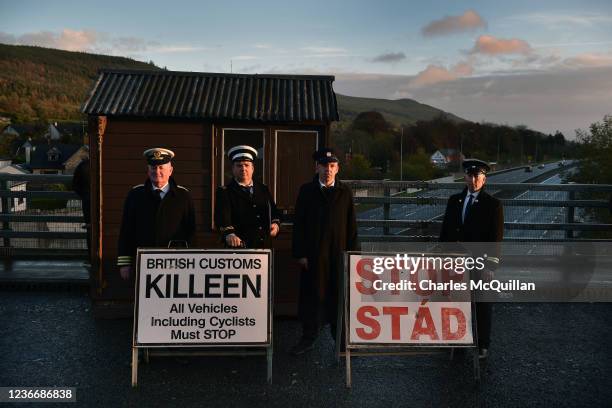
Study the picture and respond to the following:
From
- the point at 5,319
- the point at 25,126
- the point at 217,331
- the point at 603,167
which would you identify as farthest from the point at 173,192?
the point at 25,126

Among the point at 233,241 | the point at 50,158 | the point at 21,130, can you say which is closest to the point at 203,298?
the point at 233,241

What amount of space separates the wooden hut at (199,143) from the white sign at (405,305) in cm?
212

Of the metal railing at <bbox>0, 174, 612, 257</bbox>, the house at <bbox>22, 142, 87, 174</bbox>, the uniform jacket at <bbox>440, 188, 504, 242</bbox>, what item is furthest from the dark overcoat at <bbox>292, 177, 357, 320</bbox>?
the house at <bbox>22, 142, 87, 174</bbox>

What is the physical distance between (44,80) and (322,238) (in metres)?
180

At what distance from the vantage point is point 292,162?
762cm

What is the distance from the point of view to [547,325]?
24.5ft

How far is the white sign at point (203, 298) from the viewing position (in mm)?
5531

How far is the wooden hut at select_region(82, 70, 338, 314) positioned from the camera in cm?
740

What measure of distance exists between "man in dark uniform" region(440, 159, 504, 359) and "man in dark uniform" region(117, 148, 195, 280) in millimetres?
2807

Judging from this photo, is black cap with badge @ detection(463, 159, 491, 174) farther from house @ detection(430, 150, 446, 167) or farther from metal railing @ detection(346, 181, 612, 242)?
house @ detection(430, 150, 446, 167)

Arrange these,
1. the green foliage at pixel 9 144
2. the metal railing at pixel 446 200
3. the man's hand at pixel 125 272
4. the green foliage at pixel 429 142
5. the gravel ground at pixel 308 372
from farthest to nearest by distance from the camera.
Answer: the green foliage at pixel 9 144, the green foliage at pixel 429 142, the metal railing at pixel 446 200, the man's hand at pixel 125 272, the gravel ground at pixel 308 372

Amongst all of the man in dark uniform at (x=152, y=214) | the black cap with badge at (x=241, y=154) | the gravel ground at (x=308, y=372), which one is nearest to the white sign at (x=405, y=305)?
the gravel ground at (x=308, y=372)

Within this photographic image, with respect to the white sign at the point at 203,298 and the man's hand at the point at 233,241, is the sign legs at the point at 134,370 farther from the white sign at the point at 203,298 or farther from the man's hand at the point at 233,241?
the man's hand at the point at 233,241

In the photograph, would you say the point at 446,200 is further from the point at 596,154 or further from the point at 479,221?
the point at 596,154
